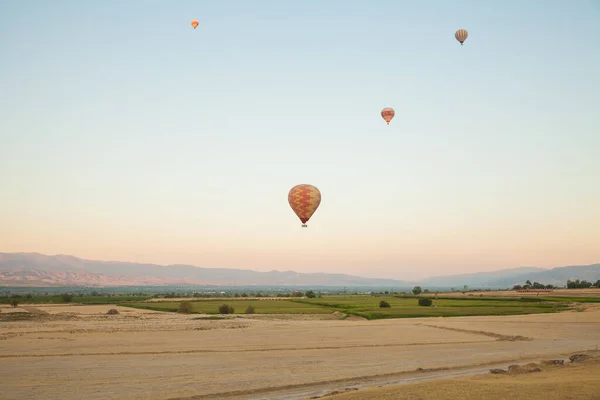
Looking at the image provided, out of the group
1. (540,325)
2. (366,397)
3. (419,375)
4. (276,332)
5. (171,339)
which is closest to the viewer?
(366,397)

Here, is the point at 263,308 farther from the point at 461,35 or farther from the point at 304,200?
the point at 461,35

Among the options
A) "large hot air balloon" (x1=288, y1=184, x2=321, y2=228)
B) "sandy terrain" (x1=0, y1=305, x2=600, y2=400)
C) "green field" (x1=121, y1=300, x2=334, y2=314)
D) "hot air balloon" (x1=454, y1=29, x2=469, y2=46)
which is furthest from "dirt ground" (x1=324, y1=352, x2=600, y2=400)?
"green field" (x1=121, y1=300, x2=334, y2=314)

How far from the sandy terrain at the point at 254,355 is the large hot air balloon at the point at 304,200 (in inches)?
405

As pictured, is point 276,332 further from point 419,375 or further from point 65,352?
point 419,375

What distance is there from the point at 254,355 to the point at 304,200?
22143 mm

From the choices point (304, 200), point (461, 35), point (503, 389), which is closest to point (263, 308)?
point (304, 200)

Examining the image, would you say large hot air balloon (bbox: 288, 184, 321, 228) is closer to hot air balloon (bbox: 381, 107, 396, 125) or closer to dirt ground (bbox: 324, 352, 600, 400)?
hot air balloon (bbox: 381, 107, 396, 125)

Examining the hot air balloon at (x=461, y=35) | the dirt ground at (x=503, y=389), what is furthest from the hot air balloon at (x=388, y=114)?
the dirt ground at (x=503, y=389)

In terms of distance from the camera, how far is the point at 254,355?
29.7m

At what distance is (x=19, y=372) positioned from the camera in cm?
2388

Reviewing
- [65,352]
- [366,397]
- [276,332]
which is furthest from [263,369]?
[276,332]

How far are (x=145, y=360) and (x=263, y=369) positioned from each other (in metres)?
6.58

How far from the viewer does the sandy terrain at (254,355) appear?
2112cm

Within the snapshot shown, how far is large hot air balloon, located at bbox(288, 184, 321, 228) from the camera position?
1970 inches
